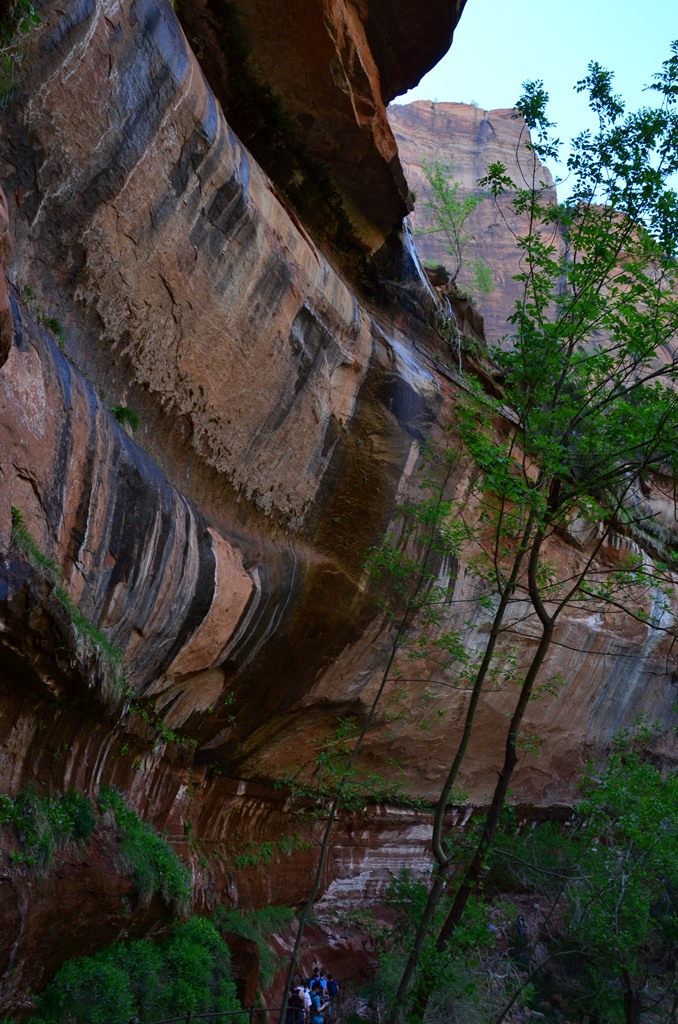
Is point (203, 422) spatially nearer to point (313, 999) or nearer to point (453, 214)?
point (313, 999)

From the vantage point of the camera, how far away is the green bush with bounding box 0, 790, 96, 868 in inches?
268

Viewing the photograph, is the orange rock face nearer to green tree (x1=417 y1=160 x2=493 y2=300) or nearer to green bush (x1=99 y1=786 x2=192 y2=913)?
green tree (x1=417 y1=160 x2=493 y2=300)

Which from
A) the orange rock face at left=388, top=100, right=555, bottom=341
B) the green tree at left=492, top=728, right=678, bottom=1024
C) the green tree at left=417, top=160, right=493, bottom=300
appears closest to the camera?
the green tree at left=492, top=728, right=678, bottom=1024

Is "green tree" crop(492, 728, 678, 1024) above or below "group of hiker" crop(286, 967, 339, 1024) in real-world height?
above

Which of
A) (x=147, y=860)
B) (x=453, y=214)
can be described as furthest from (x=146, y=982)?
(x=453, y=214)

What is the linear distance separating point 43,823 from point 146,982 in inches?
111

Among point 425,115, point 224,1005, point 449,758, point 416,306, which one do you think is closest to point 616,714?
point 449,758

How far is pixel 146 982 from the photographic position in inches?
342

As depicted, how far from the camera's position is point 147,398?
29.8 feet

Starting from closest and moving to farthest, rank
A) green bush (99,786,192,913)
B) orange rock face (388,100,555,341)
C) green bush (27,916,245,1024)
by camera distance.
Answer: green bush (27,916,245,1024), green bush (99,786,192,913), orange rock face (388,100,555,341)

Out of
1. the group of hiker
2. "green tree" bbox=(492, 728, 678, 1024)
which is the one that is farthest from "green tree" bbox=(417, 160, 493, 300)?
the group of hiker

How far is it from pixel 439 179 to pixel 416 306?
34.4ft

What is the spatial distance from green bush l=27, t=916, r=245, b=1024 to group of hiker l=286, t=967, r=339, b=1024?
7.52ft

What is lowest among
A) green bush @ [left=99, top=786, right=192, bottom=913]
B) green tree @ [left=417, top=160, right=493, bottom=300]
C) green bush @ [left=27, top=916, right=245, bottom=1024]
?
green bush @ [left=27, top=916, right=245, bottom=1024]
